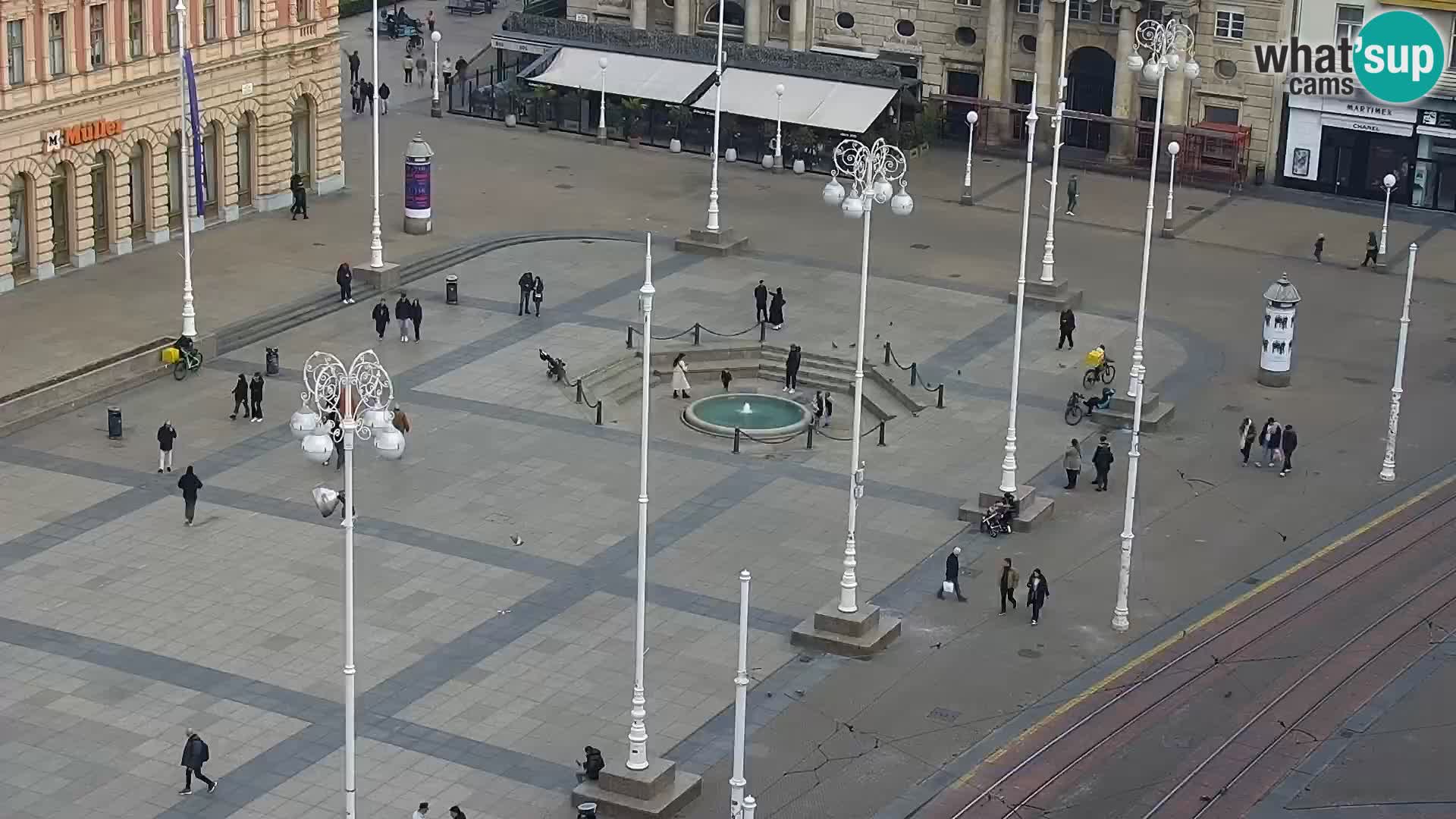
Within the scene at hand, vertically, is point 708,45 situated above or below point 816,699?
above

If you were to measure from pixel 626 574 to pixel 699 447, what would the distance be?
988cm

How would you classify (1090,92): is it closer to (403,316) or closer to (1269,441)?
(1269,441)

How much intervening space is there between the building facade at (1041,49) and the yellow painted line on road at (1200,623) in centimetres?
3323

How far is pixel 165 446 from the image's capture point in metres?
64.7

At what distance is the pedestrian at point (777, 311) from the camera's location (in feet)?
258

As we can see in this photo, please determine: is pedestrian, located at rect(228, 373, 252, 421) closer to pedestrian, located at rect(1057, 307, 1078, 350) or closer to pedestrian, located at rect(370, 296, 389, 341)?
pedestrian, located at rect(370, 296, 389, 341)

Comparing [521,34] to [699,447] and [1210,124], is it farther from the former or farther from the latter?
[699,447]

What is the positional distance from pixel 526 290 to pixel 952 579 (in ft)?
78.8

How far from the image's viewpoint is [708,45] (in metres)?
106

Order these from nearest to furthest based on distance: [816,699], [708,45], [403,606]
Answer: [816,699], [403,606], [708,45]

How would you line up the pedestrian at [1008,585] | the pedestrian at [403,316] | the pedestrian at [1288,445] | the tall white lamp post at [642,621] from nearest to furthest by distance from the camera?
the tall white lamp post at [642,621], the pedestrian at [1008,585], the pedestrian at [1288,445], the pedestrian at [403,316]

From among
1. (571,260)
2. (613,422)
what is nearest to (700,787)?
(613,422)

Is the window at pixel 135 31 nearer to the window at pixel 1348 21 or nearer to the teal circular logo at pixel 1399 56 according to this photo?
the window at pixel 1348 21

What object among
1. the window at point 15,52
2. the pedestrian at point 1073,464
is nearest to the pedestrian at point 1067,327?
the pedestrian at point 1073,464
